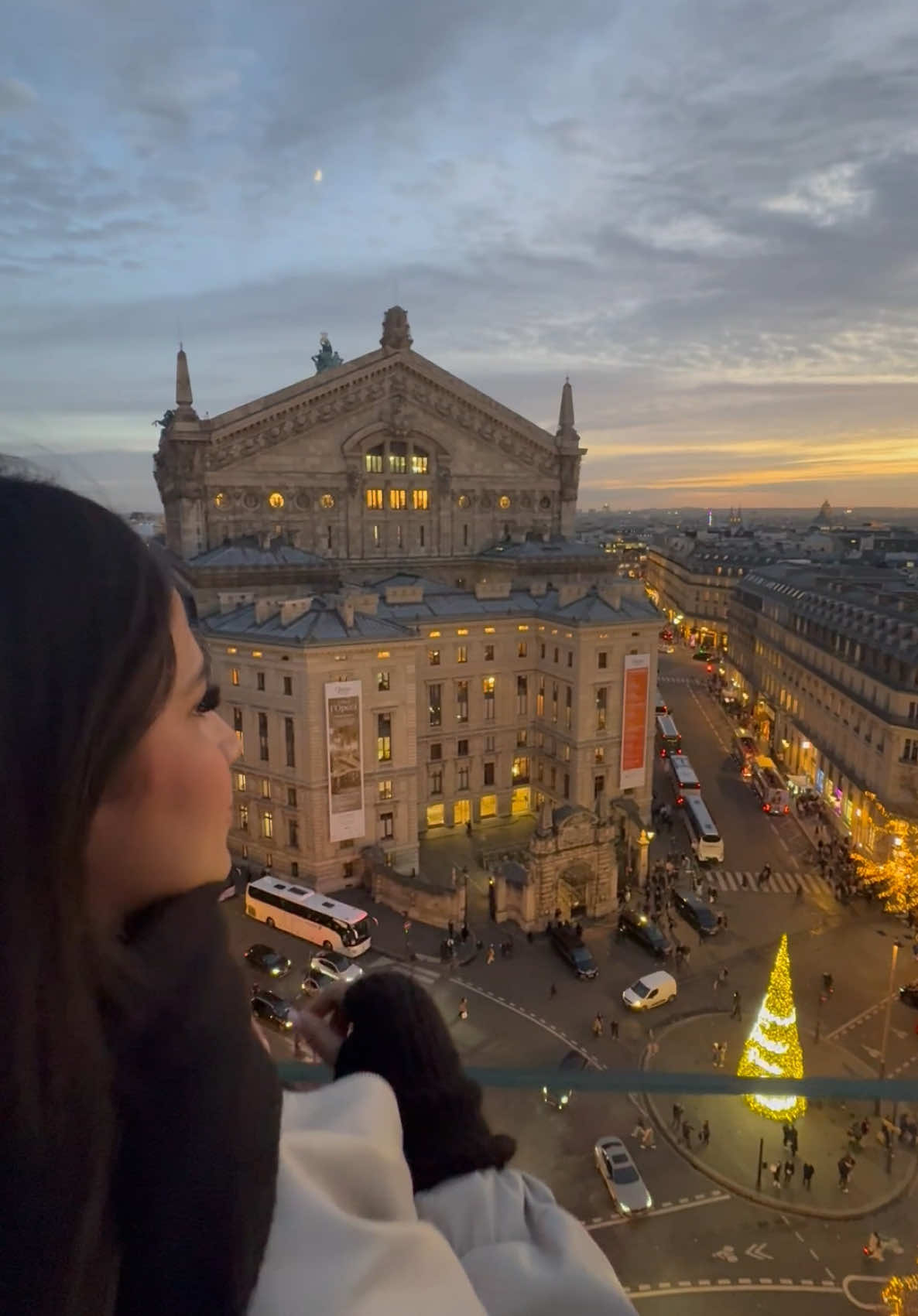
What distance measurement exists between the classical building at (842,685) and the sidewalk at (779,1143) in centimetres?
1824

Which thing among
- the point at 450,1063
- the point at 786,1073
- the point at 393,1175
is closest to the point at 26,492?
the point at 393,1175

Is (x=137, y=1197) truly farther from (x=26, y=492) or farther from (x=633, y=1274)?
(x=633, y=1274)

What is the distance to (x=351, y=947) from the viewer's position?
35.7 metres

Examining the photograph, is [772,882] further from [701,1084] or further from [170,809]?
[170,809]

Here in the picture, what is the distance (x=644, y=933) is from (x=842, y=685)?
23.7 m

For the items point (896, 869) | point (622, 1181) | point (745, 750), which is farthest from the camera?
point (745, 750)

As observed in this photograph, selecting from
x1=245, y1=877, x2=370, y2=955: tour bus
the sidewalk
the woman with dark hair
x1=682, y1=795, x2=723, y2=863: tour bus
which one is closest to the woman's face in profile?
the woman with dark hair

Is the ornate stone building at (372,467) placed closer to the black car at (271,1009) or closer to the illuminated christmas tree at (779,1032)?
the black car at (271,1009)

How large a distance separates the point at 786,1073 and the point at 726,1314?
1049cm

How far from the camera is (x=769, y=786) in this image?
58594 millimetres

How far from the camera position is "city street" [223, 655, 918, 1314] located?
51.9ft

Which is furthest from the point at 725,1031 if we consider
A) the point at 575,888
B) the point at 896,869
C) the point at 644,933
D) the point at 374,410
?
the point at 374,410

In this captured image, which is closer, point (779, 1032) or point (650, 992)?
point (779, 1032)

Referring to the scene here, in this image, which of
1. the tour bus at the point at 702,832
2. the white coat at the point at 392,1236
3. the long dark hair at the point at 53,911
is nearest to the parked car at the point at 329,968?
the tour bus at the point at 702,832
